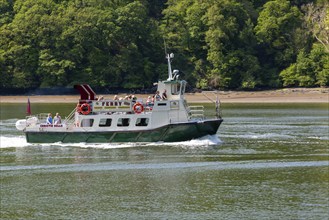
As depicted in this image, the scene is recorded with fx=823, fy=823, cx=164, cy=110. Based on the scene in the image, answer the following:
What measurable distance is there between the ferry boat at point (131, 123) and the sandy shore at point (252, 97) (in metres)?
48.1

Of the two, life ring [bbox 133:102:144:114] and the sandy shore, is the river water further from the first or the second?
the sandy shore

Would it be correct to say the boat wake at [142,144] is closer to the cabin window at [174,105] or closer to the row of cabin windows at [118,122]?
Result: the row of cabin windows at [118,122]

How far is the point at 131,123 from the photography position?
183ft

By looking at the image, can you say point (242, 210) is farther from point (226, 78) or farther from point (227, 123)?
point (226, 78)

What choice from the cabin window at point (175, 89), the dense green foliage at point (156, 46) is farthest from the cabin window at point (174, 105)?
the dense green foliage at point (156, 46)

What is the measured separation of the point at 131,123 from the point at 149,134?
57.1 inches

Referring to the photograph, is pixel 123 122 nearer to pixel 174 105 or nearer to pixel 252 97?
pixel 174 105

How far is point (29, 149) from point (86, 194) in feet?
53.8

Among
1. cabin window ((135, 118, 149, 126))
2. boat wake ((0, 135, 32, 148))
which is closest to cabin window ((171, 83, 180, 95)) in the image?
cabin window ((135, 118, 149, 126))

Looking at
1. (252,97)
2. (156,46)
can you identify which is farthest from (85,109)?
(156,46)

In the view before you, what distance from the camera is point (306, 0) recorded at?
132 metres

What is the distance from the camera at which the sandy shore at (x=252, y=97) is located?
107 meters

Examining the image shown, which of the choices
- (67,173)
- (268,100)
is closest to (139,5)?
(268,100)

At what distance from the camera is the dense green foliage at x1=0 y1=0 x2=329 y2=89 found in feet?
384
